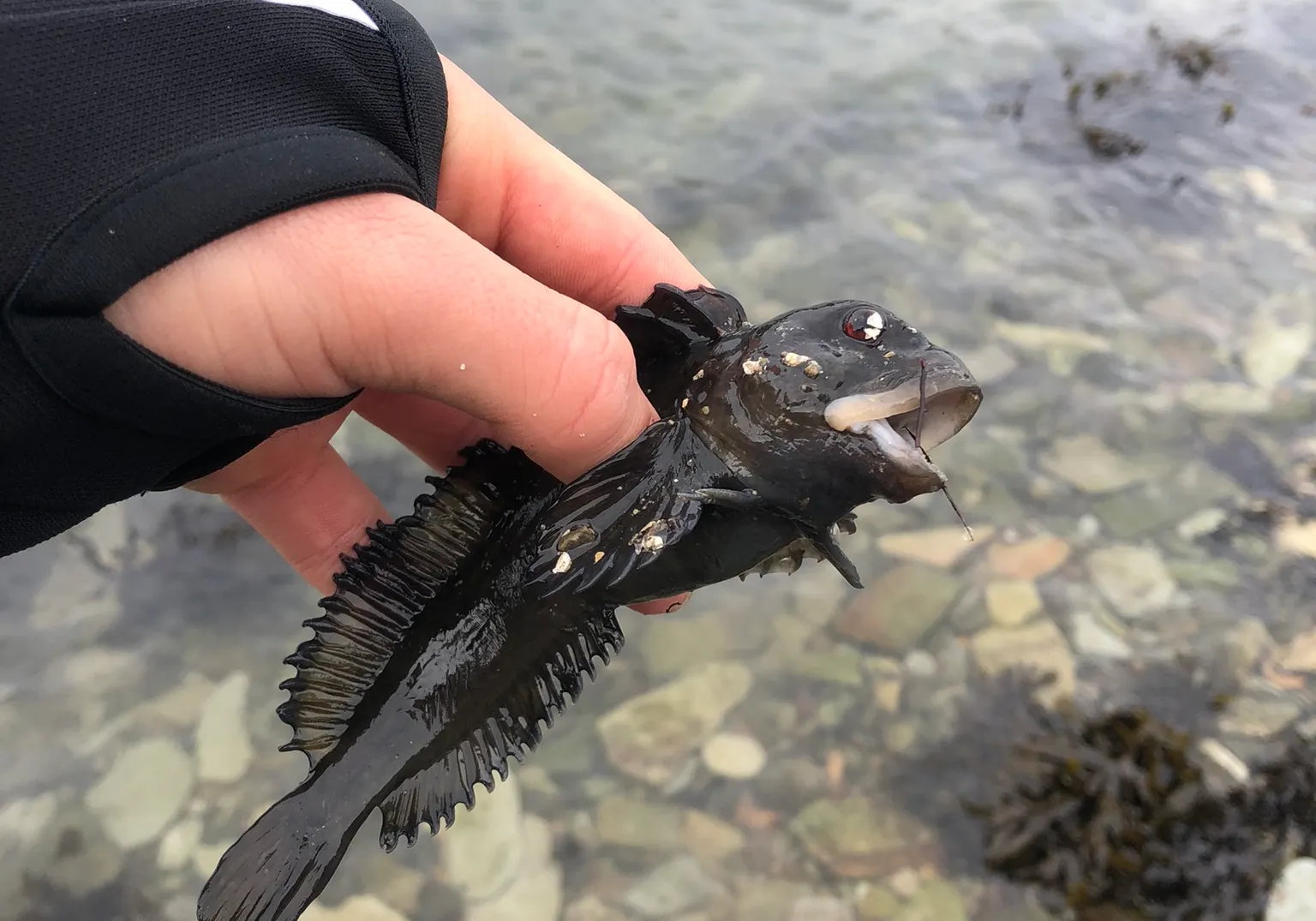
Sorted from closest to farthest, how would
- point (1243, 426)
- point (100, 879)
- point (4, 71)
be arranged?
point (4, 71) < point (100, 879) < point (1243, 426)

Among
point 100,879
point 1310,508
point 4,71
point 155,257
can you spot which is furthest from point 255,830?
point 1310,508

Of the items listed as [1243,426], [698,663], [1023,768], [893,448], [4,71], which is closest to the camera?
[4,71]

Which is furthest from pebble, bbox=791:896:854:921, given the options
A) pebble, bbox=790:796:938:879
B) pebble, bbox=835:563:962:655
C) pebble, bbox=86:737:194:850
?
pebble, bbox=86:737:194:850

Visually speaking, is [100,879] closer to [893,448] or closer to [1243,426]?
[893,448]

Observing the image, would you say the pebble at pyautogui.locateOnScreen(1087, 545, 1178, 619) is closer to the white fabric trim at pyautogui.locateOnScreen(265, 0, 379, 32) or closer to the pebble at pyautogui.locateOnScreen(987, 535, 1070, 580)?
the pebble at pyautogui.locateOnScreen(987, 535, 1070, 580)

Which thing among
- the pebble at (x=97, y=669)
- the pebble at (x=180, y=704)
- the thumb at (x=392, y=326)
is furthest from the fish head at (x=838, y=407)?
the pebble at (x=97, y=669)

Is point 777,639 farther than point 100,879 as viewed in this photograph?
Yes
